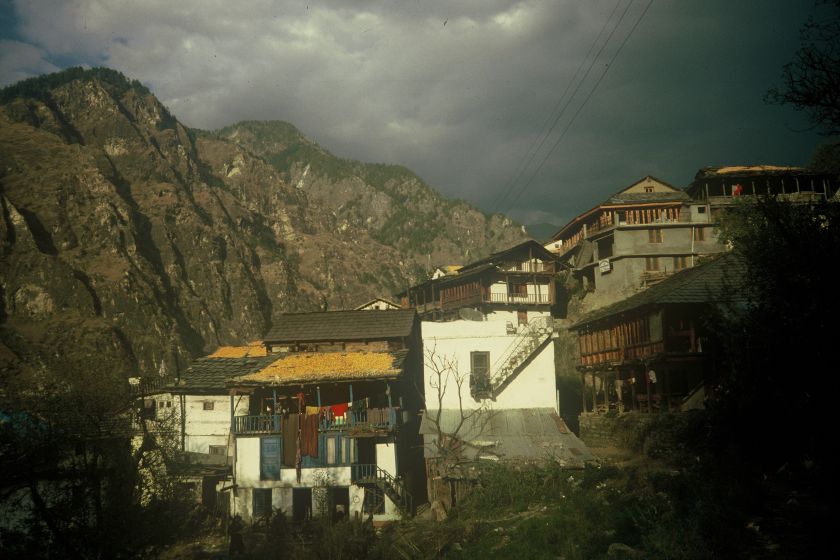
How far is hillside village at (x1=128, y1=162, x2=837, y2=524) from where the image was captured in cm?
2900

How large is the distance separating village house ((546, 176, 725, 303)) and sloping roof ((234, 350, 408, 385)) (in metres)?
25.9

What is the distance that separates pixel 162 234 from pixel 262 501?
9954 centimetres

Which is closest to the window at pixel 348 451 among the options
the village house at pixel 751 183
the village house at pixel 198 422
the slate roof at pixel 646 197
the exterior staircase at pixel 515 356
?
the village house at pixel 198 422

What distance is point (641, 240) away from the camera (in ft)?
165

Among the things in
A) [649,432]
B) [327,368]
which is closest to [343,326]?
[327,368]

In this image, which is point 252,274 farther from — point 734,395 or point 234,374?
point 734,395

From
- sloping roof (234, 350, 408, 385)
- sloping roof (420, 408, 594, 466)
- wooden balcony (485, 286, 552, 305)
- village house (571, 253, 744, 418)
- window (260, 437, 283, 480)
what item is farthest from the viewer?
wooden balcony (485, 286, 552, 305)

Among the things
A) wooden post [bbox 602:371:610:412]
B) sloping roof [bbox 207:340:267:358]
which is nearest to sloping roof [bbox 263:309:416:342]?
sloping roof [bbox 207:340:267:358]

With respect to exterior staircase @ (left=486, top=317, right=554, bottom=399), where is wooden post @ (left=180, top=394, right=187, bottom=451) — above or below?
below

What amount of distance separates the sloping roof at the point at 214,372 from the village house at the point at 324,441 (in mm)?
4563

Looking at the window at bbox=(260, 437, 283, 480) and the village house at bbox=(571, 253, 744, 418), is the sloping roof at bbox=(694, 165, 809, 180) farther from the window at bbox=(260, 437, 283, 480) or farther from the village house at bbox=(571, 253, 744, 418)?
the window at bbox=(260, 437, 283, 480)

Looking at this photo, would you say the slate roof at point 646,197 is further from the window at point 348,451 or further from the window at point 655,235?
the window at point 348,451

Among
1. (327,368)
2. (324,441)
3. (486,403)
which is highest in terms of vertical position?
(327,368)

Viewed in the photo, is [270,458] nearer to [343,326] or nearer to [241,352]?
[343,326]
